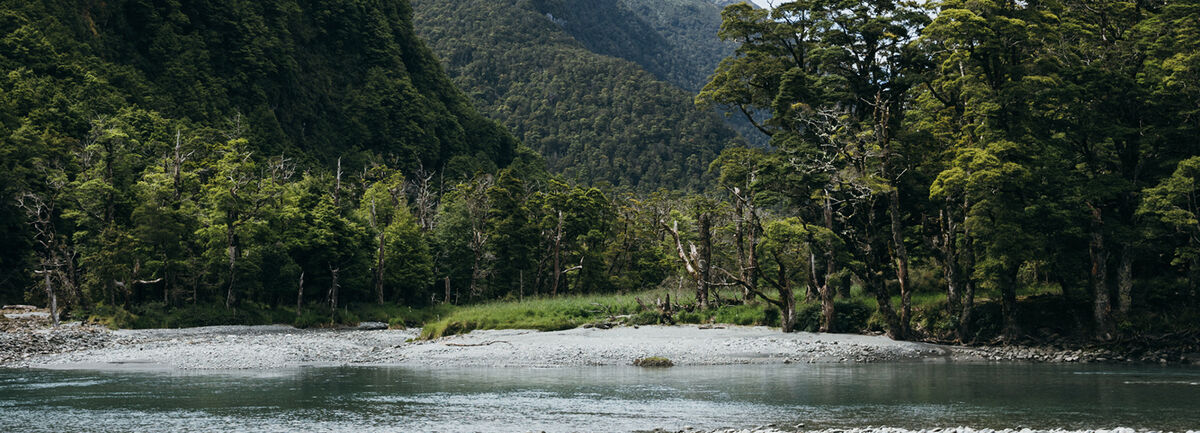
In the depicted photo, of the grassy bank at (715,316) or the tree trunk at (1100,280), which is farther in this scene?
the grassy bank at (715,316)

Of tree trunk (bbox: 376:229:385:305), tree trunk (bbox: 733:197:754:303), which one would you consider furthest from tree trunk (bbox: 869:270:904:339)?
tree trunk (bbox: 376:229:385:305)

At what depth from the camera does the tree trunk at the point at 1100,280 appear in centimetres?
3606

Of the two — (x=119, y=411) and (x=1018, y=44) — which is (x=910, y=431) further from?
(x=1018, y=44)

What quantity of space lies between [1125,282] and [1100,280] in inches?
57.6

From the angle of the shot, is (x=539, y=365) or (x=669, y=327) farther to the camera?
(x=669, y=327)

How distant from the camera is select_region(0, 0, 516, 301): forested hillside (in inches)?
2499

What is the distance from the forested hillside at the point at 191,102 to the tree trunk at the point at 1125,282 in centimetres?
6069

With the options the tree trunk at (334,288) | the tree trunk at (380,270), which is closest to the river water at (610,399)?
the tree trunk at (334,288)

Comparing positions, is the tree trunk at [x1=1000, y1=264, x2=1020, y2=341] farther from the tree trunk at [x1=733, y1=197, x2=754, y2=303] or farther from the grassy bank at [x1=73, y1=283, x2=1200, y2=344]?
the tree trunk at [x1=733, y1=197, x2=754, y2=303]

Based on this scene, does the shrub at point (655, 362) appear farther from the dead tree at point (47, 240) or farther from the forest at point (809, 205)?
the dead tree at point (47, 240)

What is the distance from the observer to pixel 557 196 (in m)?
79.0

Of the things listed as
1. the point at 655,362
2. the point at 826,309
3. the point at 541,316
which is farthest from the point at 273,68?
the point at 655,362

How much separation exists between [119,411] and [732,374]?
19.5 meters

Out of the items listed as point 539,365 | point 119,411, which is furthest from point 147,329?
point 119,411
